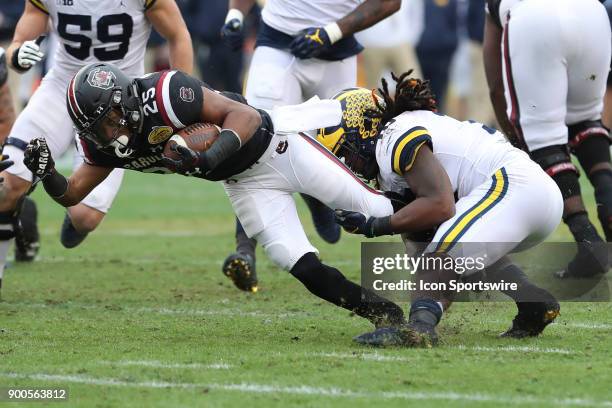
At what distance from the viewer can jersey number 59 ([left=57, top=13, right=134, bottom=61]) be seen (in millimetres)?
6613

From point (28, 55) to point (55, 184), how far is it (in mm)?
1162

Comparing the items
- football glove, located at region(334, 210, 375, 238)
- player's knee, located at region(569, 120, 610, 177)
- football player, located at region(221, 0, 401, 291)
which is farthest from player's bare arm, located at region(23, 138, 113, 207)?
player's knee, located at region(569, 120, 610, 177)

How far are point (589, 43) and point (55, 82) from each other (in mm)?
3025

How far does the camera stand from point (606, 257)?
5.99 m

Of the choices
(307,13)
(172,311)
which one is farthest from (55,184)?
(307,13)

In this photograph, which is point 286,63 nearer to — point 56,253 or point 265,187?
point 265,187

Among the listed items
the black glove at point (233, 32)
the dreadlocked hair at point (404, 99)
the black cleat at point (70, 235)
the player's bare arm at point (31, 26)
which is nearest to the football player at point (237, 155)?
the dreadlocked hair at point (404, 99)

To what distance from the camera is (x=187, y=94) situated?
493 cm

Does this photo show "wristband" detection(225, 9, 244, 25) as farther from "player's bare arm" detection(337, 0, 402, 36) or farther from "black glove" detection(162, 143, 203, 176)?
"black glove" detection(162, 143, 203, 176)

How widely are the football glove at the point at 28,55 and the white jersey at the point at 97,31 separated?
1.35 feet

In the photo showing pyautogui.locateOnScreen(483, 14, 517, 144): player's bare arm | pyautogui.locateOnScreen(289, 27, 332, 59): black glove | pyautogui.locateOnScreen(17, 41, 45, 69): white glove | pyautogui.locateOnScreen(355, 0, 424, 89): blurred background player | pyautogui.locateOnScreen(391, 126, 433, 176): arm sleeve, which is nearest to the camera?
pyautogui.locateOnScreen(391, 126, 433, 176): arm sleeve

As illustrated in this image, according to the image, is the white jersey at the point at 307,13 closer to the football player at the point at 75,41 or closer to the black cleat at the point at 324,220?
the football player at the point at 75,41

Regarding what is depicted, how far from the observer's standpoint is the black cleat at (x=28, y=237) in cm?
807

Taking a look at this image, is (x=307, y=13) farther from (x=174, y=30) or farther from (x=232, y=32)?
(x=174, y=30)
